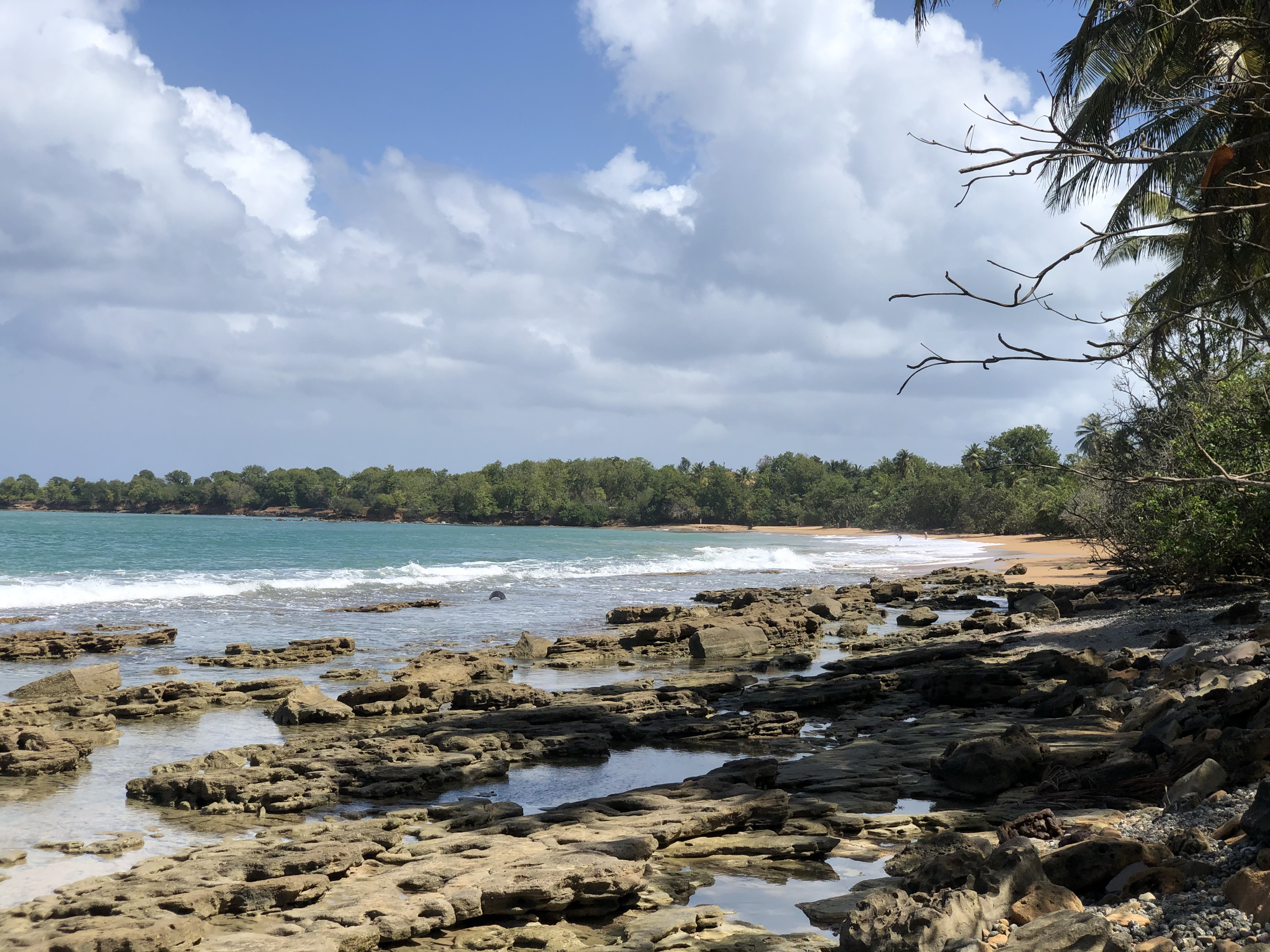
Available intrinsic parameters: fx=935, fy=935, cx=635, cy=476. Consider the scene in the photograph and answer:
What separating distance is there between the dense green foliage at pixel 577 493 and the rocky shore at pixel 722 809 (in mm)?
87695

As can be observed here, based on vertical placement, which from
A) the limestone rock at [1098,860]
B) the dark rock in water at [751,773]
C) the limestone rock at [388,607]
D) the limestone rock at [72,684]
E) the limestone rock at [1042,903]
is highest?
the limestone rock at [1098,860]

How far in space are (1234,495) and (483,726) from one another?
11389mm

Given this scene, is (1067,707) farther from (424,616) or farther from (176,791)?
(424,616)

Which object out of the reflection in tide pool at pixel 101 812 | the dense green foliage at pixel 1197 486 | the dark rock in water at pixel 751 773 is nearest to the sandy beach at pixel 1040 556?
the dense green foliage at pixel 1197 486

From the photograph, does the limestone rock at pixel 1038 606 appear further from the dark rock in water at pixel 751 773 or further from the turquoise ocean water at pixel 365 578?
the dark rock in water at pixel 751 773

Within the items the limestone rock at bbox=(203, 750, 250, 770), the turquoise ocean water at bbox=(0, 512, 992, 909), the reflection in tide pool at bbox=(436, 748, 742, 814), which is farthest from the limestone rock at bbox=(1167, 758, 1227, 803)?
the limestone rock at bbox=(203, 750, 250, 770)

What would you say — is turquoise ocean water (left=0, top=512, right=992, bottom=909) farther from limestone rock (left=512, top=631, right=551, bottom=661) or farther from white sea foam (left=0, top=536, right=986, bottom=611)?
limestone rock (left=512, top=631, right=551, bottom=661)

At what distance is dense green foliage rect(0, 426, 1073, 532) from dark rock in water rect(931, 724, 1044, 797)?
9121 cm

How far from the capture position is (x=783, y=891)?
236 inches

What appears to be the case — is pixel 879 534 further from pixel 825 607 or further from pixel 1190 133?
pixel 1190 133

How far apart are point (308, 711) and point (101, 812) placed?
12.5ft

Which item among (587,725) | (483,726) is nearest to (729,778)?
(587,725)

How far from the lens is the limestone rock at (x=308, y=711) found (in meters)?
11.7


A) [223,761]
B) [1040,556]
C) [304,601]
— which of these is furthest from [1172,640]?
[1040,556]
